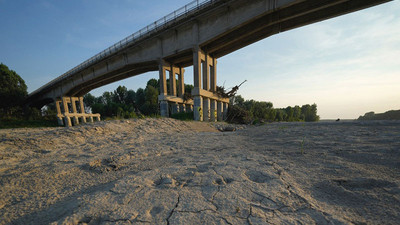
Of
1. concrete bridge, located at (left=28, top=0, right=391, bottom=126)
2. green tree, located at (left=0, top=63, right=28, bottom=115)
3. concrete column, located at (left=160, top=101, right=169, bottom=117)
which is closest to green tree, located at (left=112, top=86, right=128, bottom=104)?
green tree, located at (left=0, top=63, right=28, bottom=115)

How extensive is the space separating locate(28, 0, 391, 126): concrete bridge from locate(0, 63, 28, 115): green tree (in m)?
17.3

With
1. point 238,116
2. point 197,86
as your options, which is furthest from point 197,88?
point 238,116

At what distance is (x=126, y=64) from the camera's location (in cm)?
1731

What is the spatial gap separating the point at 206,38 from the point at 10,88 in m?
36.5

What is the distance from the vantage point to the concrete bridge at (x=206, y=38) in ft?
34.4

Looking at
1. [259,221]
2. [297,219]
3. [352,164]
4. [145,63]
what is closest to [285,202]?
[297,219]

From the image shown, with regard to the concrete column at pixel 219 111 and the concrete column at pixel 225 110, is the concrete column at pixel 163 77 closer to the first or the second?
the concrete column at pixel 219 111

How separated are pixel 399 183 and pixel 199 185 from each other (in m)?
2.05

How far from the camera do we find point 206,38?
→ 1239cm

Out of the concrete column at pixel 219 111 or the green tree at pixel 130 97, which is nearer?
the concrete column at pixel 219 111

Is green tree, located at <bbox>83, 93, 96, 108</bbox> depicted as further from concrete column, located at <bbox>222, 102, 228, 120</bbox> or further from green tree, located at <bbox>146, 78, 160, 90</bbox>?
concrete column, located at <bbox>222, 102, 228, 120</bbox>

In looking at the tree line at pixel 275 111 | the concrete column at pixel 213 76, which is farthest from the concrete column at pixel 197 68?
the tree line at pixel 275 111

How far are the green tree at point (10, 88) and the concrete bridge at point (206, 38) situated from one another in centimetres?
1734

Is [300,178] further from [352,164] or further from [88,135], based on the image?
[88,135]
